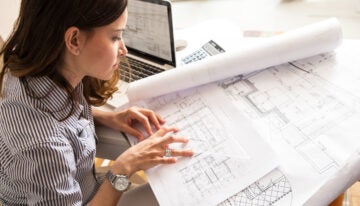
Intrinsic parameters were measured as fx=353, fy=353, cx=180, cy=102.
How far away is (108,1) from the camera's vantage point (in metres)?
0.61

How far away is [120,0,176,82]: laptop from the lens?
928 mm

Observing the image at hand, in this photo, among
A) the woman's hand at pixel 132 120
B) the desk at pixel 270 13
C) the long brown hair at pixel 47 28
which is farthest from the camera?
the desk at pixel 270 13

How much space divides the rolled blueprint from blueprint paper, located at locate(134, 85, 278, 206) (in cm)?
5

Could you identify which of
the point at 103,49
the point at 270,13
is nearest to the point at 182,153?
the point at 103,49

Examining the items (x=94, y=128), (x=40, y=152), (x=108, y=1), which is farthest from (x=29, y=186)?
(x=108, y=1)

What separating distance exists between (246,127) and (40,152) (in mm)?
401

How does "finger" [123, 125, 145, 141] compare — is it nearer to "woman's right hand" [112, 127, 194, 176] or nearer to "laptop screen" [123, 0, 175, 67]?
"woman's right hand" [112, 127, 194, 176]

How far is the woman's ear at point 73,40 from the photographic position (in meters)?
0.62

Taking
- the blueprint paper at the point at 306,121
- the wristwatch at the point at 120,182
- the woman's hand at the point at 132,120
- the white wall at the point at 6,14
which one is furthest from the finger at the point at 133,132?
the white wall at the point at 6,14

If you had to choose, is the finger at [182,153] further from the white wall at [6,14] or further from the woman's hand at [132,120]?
the white wall at [6,14]

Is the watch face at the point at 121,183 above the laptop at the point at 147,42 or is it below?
below

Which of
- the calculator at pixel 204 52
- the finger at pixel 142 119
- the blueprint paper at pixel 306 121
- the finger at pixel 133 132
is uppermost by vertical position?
the blueprint paper at pixel 306 121

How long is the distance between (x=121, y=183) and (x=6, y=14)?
1027 millimetres

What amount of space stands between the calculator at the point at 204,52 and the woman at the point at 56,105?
0.29 metres
